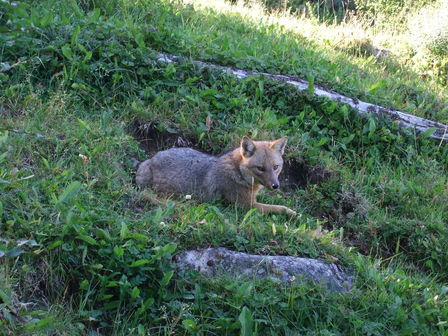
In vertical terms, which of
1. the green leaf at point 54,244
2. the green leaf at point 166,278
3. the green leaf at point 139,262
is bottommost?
the green leaf at point 166,278

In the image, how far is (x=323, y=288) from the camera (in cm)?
528

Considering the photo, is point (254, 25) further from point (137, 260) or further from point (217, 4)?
point (137, 260)

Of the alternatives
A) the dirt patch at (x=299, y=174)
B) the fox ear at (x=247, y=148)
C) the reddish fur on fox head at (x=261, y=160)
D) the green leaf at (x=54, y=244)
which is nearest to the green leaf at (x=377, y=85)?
the dirt patch at (x=299, y=174)

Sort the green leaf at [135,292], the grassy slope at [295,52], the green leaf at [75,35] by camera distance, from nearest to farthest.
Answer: the green leaf at [135,292] → the green leaf at [75,35] → the grassy slope at [295,52]

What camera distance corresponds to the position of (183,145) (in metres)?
7.90

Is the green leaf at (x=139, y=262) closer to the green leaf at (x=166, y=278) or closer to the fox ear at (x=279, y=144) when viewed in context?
the green leaf at (x=166, y=278)

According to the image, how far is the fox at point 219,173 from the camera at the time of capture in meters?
7.07

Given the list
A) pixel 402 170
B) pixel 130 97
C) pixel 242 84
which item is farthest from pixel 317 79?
pixel 130 97

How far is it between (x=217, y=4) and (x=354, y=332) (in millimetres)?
8547

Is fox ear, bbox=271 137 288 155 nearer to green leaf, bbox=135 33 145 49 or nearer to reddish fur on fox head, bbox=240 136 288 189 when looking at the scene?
reddish fur on fox head, bbox=240 136 288 189

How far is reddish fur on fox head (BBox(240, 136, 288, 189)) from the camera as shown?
704cm

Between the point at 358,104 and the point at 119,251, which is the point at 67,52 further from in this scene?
the point at 358,104

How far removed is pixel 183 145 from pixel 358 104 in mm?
2693

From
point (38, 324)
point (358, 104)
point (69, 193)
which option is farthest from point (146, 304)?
point (358, 104)
